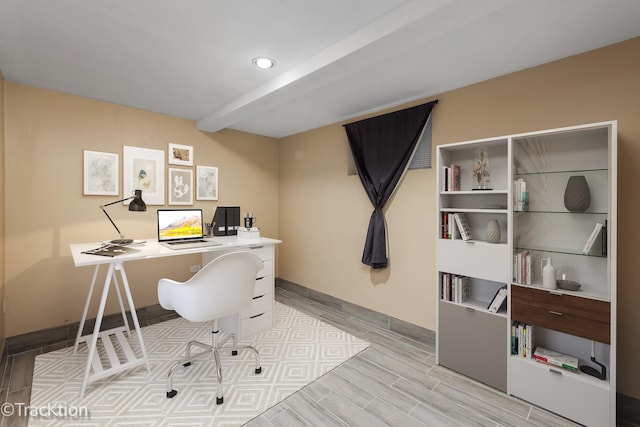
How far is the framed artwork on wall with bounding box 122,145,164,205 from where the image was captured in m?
3.08

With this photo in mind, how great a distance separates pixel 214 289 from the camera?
1932 millimetres

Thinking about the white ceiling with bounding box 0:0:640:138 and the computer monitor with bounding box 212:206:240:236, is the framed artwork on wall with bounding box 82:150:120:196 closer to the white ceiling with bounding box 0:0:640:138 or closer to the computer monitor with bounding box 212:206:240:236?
the white ceiling with bounding box 0:0:640:138

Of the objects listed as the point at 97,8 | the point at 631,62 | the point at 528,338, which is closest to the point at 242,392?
the point at 528,338

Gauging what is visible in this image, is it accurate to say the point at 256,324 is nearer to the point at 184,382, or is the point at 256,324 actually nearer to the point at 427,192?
the point at 184,382

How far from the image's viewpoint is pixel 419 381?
220 centimetres

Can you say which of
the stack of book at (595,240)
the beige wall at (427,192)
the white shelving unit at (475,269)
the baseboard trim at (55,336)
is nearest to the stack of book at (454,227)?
the white shelving unit at (475,269)

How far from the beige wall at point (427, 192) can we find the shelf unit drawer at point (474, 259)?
335 millimetres

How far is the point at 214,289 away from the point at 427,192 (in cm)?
213

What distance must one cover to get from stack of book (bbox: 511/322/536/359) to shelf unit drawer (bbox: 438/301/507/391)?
0.06 metres

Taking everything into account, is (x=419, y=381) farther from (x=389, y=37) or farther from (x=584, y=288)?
(x=389, y=37)

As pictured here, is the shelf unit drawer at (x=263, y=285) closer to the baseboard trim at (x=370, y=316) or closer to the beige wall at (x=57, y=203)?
the baseboard trim at (x=370, y=316)
